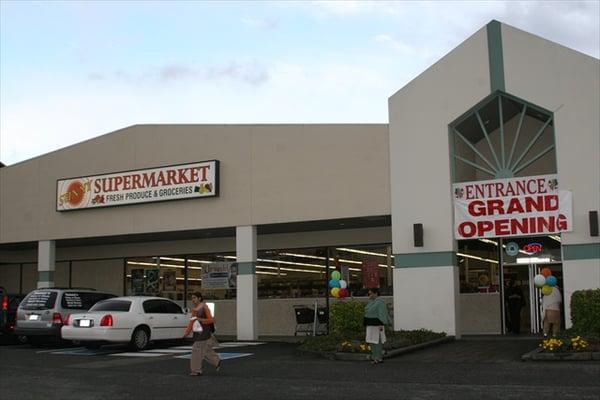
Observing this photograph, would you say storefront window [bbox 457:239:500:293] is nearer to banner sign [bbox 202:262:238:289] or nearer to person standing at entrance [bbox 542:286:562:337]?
person standing at entrance [bbox 542:286:562:337]

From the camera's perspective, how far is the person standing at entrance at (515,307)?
21.4 meters

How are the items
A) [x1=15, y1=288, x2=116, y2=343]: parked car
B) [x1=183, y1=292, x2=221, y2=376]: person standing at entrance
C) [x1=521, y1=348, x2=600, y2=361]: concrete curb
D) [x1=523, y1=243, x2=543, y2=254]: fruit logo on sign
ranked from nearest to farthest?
[x1=183, y1=292, x2=221, y2=376]: person standing at entrance, [x1=521, y1=348, x2=600, y2=361]: concrete curb, [x1=15, y1=288, x2=116, y2=343]: parked car, [x1=523, y1=243, x2=543, y2=254]: fruit logo on sign

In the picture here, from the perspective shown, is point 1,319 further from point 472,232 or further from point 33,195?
point 472,232

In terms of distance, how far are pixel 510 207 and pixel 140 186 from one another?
12.0 metres

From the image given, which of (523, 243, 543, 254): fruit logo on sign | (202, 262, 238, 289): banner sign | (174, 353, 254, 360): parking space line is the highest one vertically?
(523, 243, 543, 254): fruit logo on sign

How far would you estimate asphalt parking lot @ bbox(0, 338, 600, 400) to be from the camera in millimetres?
10727

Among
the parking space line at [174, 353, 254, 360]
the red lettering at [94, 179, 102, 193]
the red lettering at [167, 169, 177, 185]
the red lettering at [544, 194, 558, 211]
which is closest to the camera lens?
the parking space line at [174, 353, 254, 360]

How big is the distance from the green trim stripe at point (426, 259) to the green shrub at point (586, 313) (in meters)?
4.25

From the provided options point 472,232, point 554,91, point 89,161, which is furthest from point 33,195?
point 554,91

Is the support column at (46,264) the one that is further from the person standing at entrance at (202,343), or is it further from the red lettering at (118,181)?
the person standing at entrance at (202,343)

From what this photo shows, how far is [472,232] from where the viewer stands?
19.2m

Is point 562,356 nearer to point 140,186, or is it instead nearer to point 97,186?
point 140,186

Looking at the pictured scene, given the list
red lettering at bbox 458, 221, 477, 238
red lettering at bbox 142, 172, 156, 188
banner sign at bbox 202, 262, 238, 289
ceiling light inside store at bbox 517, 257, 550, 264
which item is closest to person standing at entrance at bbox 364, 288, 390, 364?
red lettering at bbox 458, 221, 477, 238

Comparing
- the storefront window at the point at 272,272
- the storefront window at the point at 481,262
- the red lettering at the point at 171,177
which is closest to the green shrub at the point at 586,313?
the storefront window at the point at 481,262
